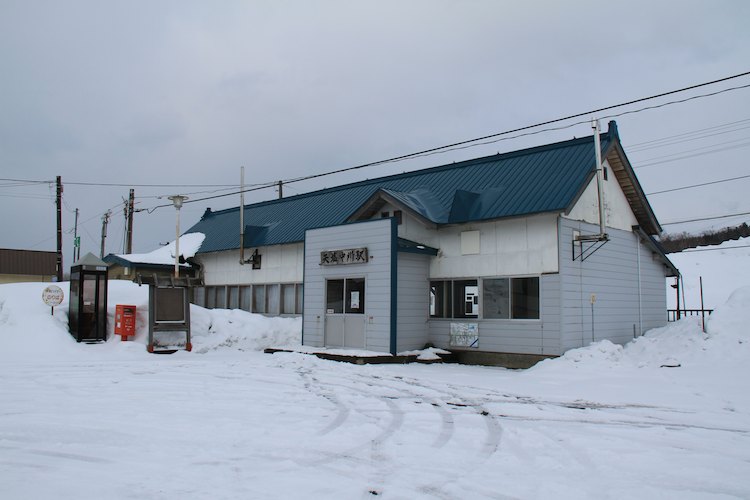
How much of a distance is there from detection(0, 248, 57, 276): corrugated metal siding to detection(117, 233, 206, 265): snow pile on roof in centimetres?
2248

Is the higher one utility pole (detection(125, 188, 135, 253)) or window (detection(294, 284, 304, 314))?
utility pole (detection(125, 188, 135, 253))

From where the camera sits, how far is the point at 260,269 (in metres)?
27.9

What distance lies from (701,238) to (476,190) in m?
70.5

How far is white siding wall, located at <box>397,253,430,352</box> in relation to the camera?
749 inches

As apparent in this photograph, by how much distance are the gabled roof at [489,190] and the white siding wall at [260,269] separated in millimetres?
558

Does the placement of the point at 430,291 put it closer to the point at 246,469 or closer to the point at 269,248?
the point at 269,248

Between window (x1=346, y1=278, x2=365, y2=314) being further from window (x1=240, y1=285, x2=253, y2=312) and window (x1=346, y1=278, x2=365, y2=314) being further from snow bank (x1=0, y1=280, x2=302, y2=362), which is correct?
window (x1=240, y1=285, x2=253, y2=312)

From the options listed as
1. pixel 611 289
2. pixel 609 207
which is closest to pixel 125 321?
pixel 611 289

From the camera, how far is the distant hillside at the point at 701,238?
240ft

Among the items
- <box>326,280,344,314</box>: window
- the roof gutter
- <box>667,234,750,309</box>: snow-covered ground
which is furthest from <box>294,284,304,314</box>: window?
<box>667,234,750,309</box>: snow-covered ground

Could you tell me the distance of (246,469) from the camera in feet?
21.5

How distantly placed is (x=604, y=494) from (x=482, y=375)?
9913 mm

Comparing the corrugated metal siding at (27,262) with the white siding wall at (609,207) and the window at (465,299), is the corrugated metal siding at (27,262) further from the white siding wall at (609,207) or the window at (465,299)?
the white siding wall at (609,207)

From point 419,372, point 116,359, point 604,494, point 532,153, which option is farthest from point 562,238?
point 116,359
